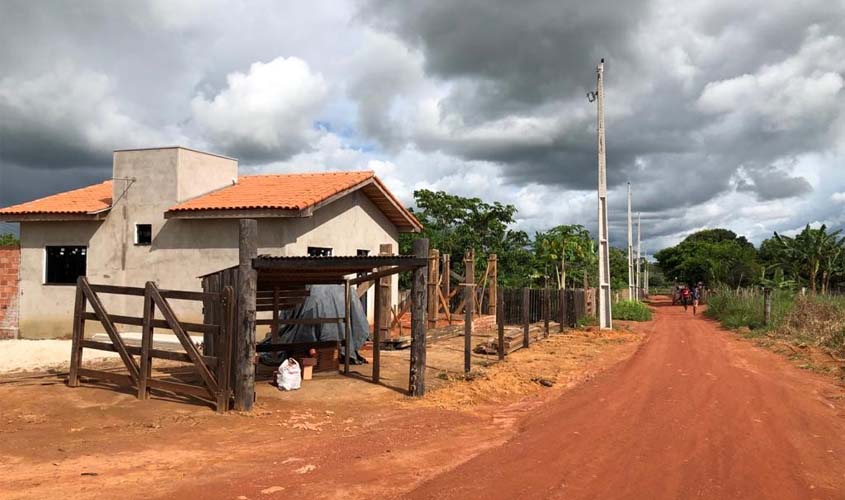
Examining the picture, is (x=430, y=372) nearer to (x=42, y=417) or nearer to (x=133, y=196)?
(x=42, y=417)

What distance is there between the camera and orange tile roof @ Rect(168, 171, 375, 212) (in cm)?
1536

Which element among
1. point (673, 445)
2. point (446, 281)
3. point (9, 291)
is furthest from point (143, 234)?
point (673, 445)

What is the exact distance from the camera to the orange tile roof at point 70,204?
684 inches

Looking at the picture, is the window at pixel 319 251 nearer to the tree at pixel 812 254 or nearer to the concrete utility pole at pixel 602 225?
the concrete utility pole at pixel 602 225

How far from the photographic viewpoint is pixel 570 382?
11531 millimetres

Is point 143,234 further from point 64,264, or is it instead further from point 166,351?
point 166,351

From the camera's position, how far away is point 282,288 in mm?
12289

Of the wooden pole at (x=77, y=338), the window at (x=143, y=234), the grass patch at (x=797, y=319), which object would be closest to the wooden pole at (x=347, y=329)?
the wooden pole at (x=77, y=338)

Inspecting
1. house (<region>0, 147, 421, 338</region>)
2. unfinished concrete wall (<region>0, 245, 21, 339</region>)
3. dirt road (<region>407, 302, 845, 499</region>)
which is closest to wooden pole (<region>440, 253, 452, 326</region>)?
house (<region>0, 147, 421, 338</region>)

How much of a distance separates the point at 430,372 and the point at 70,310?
38.3ft

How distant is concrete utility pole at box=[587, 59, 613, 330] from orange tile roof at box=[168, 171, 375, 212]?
9703mm

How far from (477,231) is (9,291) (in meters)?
22.5

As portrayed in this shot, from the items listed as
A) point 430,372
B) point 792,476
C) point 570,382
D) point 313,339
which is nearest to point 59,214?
point 313,339

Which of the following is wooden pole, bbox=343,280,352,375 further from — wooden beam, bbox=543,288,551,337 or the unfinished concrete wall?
the unfinished concrete wall
